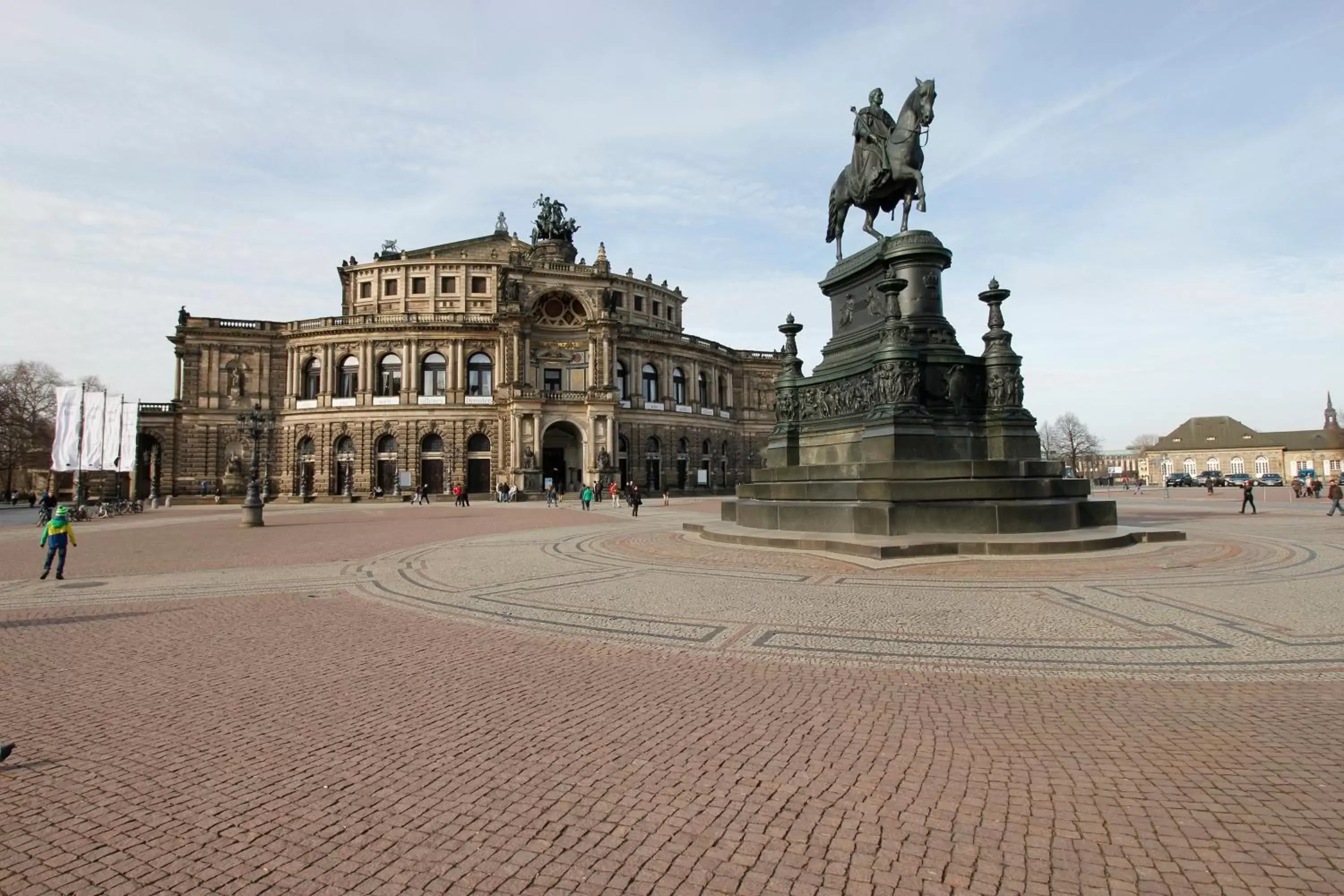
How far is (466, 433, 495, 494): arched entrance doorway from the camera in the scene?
176ft

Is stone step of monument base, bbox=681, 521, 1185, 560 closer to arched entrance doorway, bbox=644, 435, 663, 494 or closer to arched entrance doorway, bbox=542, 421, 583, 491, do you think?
arched entrance doorway, bbox=542, 421, 583, 491

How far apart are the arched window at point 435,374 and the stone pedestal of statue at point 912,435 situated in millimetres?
42865

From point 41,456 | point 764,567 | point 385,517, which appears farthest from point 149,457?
point 764,567

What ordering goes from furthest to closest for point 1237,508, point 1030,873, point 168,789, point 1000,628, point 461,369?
point 461,369 < point 1237,508 < point 1000,628 < point 168,789 < point 1030,873

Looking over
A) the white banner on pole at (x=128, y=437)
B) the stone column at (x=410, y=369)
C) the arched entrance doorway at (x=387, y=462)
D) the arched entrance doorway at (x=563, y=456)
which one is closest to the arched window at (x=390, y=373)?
the stone column at (x=410, y=369)

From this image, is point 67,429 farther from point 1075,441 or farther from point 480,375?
point 1075,441

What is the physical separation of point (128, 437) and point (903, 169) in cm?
4071

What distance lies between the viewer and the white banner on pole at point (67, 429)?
112ft

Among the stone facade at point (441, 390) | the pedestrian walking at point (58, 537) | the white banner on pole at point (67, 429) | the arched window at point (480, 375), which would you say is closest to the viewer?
the pedestrian walking at point (58, 537)

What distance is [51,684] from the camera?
5.55 metres

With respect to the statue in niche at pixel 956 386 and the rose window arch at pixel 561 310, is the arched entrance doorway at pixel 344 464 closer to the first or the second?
the rose window arch at pixel 561 310

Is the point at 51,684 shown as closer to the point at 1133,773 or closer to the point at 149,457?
the point at 1133,773

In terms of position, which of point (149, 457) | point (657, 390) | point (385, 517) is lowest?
point (385, 517)

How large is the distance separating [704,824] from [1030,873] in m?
1.33
